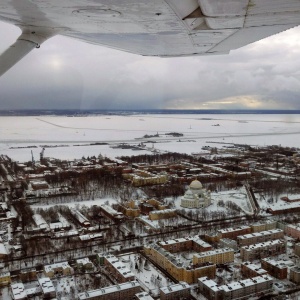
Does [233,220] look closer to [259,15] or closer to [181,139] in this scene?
[259,15]

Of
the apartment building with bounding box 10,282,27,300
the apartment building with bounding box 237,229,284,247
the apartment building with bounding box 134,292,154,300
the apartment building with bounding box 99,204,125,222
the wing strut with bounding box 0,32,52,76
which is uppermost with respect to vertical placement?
the wing strut with bounding box 0,32,52,76

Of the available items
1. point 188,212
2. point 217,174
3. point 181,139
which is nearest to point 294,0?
point 188,212

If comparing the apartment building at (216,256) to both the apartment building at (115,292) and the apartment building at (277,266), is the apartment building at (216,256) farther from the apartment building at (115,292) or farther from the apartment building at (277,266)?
the apartment building at (115,292)

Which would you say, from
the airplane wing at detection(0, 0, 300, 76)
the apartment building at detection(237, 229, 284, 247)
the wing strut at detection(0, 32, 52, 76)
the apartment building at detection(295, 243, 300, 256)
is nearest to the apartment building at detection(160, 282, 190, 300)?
the apartment building at detection(237, 229, 284, 247)

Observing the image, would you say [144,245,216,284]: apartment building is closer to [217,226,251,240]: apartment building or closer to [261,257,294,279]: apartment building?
[261,257,294,279]: apartment building

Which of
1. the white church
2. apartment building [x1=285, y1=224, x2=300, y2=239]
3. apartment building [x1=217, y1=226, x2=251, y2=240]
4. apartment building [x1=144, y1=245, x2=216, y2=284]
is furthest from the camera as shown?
the white church

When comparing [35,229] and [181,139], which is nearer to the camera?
[35,229]
